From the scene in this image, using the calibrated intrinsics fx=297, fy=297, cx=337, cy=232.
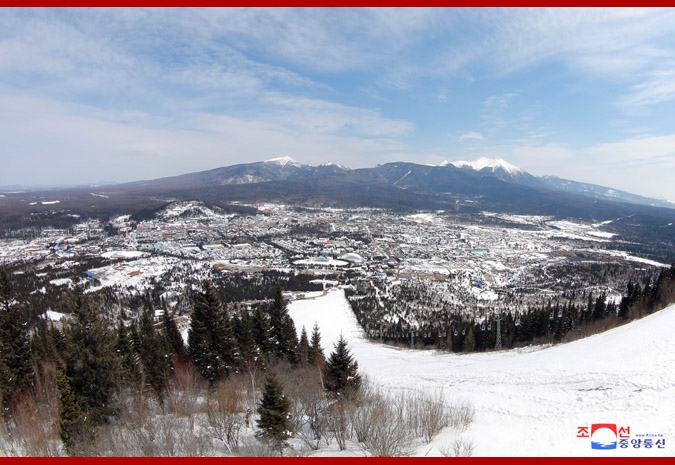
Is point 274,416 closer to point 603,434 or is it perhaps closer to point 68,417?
point 68,417

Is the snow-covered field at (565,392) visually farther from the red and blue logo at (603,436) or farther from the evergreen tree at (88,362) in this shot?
the evergreen tree at (88,362)

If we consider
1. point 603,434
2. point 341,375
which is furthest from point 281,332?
point 603,434

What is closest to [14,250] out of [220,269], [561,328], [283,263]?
[220,269]

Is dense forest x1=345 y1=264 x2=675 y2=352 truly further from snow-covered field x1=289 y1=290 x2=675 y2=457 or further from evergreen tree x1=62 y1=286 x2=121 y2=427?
evergreen tree x1=62 y1=286 x2=121 y2=427

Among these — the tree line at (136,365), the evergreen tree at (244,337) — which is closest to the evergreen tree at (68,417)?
the tree line at (136,365)

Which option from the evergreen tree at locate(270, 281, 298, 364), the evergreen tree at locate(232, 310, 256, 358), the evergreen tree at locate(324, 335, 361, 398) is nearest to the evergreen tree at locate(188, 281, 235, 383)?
the evergreen tree at locate(232, 310, 256, 358)
